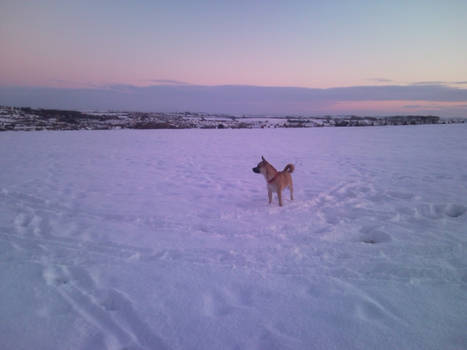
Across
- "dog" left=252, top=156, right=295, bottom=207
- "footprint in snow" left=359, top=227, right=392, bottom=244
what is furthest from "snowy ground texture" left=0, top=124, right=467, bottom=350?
"dog" left=252, top=156, right=295, bottom=207

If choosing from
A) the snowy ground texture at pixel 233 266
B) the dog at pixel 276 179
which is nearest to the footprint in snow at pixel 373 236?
the snowy ground texture at pixel 233 266

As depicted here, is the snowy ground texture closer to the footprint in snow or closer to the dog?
the footprint in snow

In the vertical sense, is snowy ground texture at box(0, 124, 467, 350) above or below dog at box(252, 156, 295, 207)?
below

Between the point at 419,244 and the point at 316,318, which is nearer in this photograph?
the point at 316,318

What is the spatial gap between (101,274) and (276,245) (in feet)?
8.09

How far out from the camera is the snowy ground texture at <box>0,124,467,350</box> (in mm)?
2445

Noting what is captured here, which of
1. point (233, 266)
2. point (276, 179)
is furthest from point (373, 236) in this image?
point (233, 266)

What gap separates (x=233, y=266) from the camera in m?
3.61

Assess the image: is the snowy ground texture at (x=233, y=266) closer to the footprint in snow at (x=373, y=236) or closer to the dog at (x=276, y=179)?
the footprint in snow at (x=373, y=236)

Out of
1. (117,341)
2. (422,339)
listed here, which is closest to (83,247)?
(117,341)

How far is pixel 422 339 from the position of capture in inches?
90.5

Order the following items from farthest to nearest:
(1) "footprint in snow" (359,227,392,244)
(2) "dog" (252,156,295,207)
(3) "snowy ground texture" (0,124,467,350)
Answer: (2) "dog" (252,156,295,207)
(1) "footprint in snow" (359,227,392,244)
(3) "snowy ground texture" (0,124,467,350)

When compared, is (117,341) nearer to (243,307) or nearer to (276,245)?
(243,307)

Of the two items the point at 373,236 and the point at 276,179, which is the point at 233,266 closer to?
the point at 373,236
